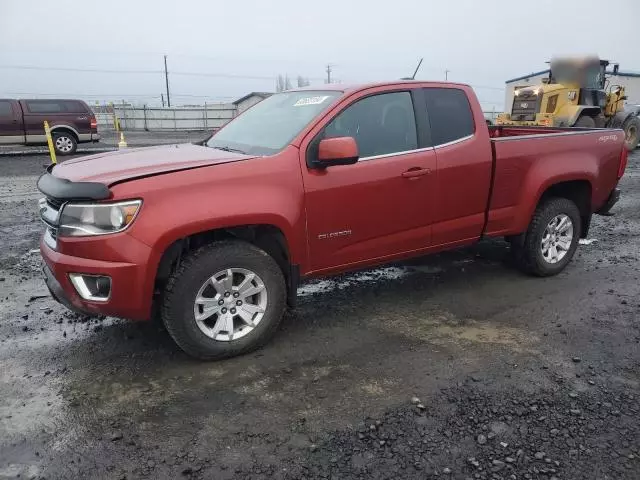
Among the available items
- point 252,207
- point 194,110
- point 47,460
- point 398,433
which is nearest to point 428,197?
point 252,207

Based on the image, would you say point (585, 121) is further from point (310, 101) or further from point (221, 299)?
point (221, 299)

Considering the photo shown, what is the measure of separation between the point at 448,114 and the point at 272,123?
152 cm

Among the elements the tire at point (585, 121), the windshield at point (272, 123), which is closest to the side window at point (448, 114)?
the windshield at point (272, 123)

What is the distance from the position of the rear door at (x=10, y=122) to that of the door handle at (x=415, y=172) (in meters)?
16.0

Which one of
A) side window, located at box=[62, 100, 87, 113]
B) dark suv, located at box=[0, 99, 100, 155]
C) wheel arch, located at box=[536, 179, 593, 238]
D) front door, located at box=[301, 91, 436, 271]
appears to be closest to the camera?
front door, located at box=[301, 91, 436, 271]

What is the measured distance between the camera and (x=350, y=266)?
397cm

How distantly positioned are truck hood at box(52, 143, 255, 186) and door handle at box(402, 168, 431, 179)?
1262 millimetres

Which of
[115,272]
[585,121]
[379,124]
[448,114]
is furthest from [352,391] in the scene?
[585,121]

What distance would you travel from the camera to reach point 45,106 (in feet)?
53.7

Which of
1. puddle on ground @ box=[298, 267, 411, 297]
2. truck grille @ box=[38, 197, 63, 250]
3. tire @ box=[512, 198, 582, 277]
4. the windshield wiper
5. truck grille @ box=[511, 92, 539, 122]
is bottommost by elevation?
puddle on ground @ box=[298, 267, 411, 297]

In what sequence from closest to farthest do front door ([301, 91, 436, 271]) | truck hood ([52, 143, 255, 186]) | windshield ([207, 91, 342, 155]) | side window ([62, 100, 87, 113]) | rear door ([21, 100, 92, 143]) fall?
truck hood ([52, 143, 255, 186])
front door ([301, 91, 436, 271])
windshield ([207, 91, 342, 155])
rear door ([21, 100, 92, 143])
side window ([62, 100, 87, 113])

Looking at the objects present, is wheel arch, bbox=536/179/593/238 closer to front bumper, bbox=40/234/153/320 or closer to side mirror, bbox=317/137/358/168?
side mirror, bbox=317/137/358/168

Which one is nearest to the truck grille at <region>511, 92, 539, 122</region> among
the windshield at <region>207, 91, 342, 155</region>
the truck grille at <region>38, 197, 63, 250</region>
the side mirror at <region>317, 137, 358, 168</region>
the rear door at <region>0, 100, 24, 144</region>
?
the windshield at <region>207, 91, 342, 155</region>

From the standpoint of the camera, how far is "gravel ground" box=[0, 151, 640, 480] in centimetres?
255
